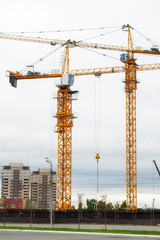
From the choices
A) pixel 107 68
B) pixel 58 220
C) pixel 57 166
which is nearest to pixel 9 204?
pixel 57 166

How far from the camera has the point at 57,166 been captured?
103m

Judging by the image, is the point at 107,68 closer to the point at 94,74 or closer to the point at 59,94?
the point at 94,74

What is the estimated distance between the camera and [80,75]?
373 feet

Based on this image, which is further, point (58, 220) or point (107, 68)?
point (107, 68)

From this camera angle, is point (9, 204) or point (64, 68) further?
point (9, 204)

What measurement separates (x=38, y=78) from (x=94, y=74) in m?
15.8

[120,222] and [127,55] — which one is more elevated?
[127,55]

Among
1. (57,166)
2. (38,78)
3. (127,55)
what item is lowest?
(57,166)

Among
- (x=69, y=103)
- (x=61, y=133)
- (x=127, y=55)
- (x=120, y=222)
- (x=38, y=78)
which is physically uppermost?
(x=127, y=55)

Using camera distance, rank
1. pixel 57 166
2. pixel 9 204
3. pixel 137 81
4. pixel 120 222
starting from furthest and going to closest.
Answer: pixel 9 204 → pixel 137 81 → pixel 57 166 → pixel 120 222

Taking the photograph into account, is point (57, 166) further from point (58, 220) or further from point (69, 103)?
point (58, 220)

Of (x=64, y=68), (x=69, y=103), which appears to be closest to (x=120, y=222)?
(x=69, y=103)

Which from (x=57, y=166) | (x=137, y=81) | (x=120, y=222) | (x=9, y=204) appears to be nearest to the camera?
(x=120, y=222)

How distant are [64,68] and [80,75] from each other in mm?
5501
